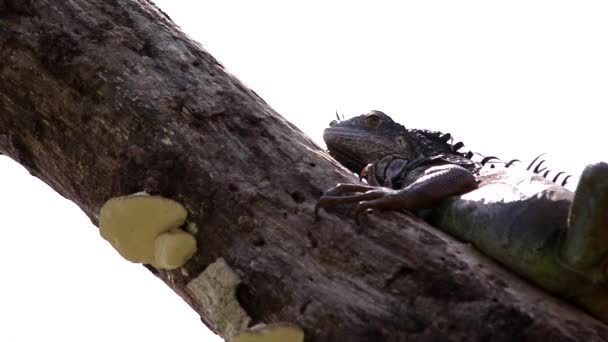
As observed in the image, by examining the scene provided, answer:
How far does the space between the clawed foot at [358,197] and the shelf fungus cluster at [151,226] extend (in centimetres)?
91

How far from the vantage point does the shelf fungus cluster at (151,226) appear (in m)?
6.27

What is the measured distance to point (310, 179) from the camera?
6.48m

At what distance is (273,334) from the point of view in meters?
5.66

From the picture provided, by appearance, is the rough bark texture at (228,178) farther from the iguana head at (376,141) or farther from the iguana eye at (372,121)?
the iguana eye at (372,121)

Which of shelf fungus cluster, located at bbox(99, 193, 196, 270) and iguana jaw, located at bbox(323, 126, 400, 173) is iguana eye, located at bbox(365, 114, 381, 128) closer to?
iguana jaw, located at bbox(323, 126, 400, 173)

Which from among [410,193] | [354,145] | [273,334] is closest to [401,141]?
[354,145]

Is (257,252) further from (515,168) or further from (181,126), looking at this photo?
(515,168)

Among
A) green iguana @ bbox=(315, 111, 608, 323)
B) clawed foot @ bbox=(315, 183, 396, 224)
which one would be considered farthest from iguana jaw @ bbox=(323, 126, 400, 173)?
clawed foot @ bbox=(315, 183, 396, 224)

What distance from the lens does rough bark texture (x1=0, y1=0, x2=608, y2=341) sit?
5699 millimetres

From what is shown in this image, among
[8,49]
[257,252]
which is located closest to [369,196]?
[257,252]

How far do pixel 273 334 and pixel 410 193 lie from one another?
5.34 feet

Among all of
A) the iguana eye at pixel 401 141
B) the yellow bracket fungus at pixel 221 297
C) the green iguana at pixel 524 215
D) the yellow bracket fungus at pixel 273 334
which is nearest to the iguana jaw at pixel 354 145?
the iguana eye at pixel 401 141

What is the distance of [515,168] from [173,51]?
2801mm

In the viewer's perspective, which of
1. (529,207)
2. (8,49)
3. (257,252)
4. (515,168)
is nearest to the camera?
(257,252)
